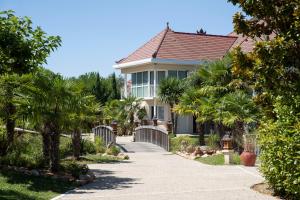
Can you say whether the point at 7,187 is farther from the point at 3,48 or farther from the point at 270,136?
the point at 270,136

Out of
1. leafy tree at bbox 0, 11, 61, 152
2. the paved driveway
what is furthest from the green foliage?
the paved driveway

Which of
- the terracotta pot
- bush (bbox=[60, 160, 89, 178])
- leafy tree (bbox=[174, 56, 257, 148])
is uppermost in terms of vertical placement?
leafy tree (bbox=[174, 56, 257, 148])

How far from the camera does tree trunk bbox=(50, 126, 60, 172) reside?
46.6 ft

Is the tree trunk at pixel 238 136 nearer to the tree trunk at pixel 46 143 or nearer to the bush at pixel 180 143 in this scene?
the bush at pixel 180 143

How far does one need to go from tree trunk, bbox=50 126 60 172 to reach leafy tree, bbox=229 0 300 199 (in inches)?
235

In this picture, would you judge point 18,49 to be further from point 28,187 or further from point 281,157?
point 281,157

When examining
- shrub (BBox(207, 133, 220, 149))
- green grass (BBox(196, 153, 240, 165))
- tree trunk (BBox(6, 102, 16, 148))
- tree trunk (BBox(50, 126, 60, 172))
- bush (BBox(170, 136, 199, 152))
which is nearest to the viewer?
tree trunk (BBox(6, 102, 16, 148))

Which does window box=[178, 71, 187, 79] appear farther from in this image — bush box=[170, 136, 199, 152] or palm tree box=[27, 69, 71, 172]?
palm tree box=[27, 69, 71, 172]

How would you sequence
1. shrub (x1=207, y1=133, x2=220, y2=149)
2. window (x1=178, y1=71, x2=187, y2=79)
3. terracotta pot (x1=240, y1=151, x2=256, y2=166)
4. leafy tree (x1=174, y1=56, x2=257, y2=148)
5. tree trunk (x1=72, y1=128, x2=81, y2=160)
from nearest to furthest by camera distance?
terracotta pot (x1=240, y1=151, x2=256, y2=166)
tree trunk (x1=72, y1=128, x2=81, y2=160)
leafy tree (x1=174, y1=56, x2=257, y2=148)
shrub (x1=207, y1=133, x2=220, y2=149)
window (x1=178, y1=71, x2=187, y2=79)

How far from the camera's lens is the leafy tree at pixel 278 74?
9938mm

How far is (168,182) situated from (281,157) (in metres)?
4.23

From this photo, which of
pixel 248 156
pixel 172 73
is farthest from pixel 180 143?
pixel 172 73

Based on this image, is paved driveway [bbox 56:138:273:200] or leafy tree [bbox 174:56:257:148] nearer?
paved driveway [bbox 56:138:273:200]

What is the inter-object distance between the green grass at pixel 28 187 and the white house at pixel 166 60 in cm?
2372
